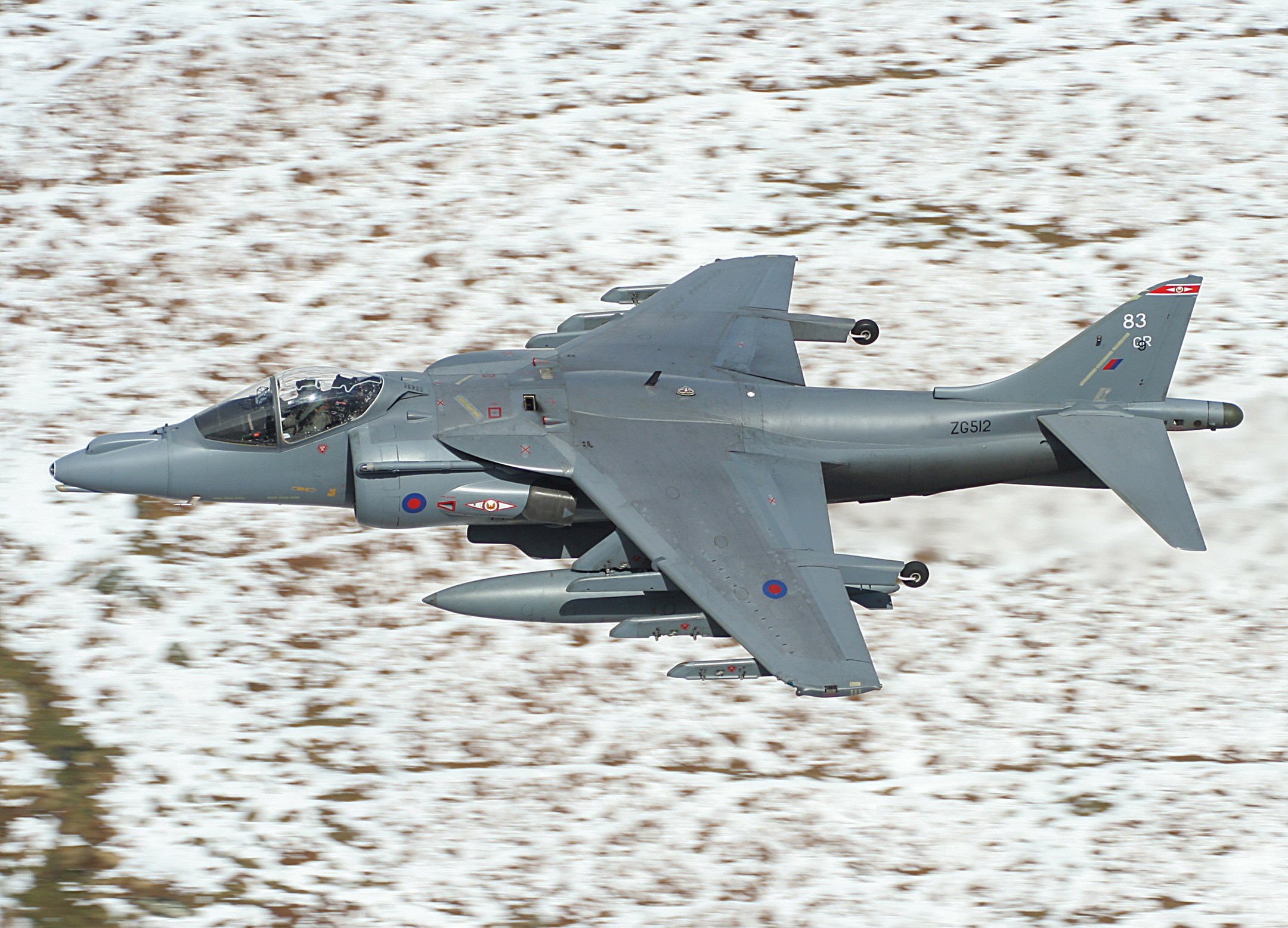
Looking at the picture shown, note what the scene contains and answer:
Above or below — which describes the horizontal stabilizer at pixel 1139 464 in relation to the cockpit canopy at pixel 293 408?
below

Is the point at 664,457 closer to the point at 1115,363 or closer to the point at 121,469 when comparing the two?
the point at 1115,363

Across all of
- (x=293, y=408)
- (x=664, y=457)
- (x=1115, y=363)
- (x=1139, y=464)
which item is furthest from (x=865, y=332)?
(x=293, y=408)

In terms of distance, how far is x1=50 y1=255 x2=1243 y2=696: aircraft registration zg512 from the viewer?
15.1 m

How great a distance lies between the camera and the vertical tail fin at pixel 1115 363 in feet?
54.7

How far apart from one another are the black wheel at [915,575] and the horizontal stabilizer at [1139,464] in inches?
94.3

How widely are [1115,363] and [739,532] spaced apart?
5.41 meters

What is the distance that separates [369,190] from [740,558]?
481 inches

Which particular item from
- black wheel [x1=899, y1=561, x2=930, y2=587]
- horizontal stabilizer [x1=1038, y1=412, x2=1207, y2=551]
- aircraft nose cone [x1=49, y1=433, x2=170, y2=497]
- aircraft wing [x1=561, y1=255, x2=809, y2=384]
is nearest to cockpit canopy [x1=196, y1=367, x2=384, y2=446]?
aircraft nose cone [x1=49, y1=433, x2=170, y2=497]

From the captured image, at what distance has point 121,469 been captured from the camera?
16109mm

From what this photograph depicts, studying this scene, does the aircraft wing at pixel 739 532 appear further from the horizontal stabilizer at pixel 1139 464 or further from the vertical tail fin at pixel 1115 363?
the horizontal stabilizer at pixel 1139 464

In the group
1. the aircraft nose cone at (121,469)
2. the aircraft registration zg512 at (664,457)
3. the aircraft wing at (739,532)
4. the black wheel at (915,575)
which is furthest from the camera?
the aircraft nose cone at (121,469)

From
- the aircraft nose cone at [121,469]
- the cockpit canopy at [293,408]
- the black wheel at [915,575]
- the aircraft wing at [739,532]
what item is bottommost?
the black wheel at [915,575]

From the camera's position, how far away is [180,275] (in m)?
21.8

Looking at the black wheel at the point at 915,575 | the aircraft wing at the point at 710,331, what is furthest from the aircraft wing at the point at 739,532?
the aircraft wing at the point at 710,331
